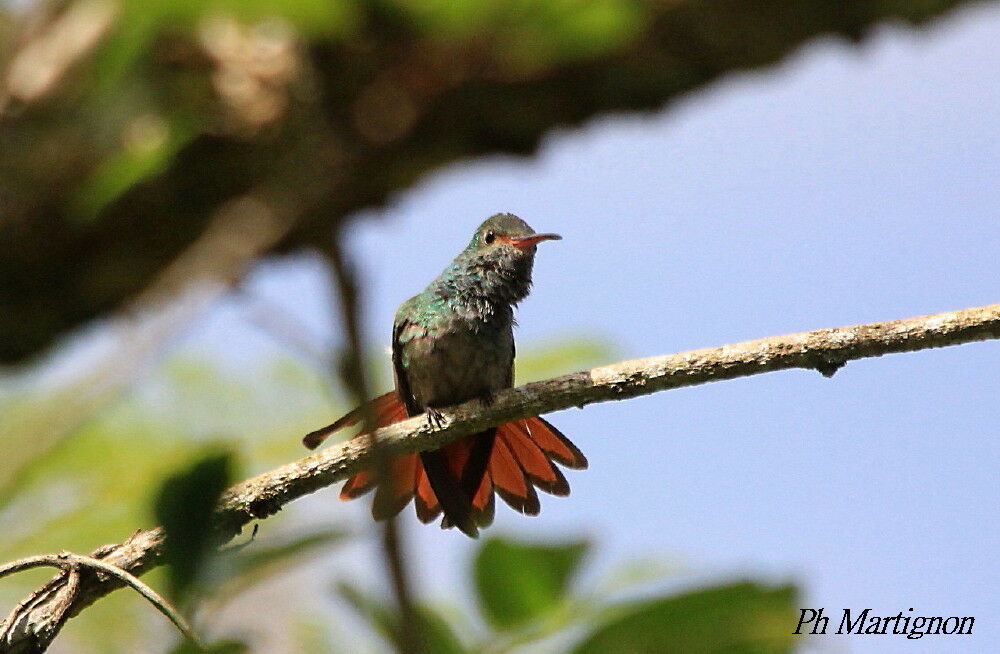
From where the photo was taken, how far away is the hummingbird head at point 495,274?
4656mm

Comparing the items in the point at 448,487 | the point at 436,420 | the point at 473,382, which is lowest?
the point at 436,420

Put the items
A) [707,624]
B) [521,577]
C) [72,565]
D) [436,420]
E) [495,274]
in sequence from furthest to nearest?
1. [495,274]
2. [436,420]
3. [72,565]
4. [521,577]
5. [707,624]

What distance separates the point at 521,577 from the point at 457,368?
10.8ft

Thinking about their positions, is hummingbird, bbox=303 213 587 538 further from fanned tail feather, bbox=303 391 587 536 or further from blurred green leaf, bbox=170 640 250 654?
blurred green leaf, bbox=170 640 250 654

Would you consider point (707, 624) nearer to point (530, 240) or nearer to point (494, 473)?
point (494, 473)

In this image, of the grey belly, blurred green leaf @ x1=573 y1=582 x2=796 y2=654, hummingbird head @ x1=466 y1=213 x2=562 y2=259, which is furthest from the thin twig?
hummingbird head @ x1=466 y1=213 x2=562 y2=259

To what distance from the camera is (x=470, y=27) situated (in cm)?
143

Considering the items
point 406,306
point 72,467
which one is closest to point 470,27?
point 72,467

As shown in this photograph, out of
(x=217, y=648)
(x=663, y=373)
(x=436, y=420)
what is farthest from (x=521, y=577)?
(x=436, y=420)

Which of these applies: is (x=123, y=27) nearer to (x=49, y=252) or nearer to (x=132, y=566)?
(x=132, y=566)

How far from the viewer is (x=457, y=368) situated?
4.41m

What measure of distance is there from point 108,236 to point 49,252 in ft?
1.12

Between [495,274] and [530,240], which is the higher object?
[530,240]

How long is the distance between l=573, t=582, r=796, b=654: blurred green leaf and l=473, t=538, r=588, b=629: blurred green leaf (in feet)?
0.51
